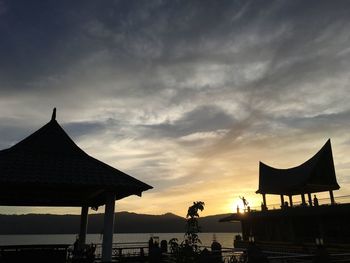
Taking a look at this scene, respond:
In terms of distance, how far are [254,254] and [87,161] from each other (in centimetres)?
826

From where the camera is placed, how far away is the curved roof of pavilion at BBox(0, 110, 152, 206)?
466 inches

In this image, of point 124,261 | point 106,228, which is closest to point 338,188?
point 124,261

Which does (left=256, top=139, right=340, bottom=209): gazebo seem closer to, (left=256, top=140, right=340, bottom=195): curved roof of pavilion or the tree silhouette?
(left=256, top=140, right=340, bottom=195): curved roof of pavilion

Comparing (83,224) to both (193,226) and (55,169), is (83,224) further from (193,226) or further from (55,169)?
(193,226)

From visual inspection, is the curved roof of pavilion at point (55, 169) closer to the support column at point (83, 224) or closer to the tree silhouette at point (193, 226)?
the tree silhouette at point (193, 226)

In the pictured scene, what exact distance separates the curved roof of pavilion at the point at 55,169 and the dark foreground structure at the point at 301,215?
660 inches

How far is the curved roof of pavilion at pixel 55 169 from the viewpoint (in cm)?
1184

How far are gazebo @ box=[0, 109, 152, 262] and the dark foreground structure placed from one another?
16.7 meters

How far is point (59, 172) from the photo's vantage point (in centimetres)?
1254

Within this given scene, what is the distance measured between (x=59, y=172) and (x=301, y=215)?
24336 millimetres

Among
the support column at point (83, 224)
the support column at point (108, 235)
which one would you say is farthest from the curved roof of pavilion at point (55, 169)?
the support column at point (83, 224)

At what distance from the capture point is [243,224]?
38.8m

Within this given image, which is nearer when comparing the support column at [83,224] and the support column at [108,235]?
the support column at [108,235]

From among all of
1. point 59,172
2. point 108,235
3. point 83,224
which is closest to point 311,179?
point 83,224
